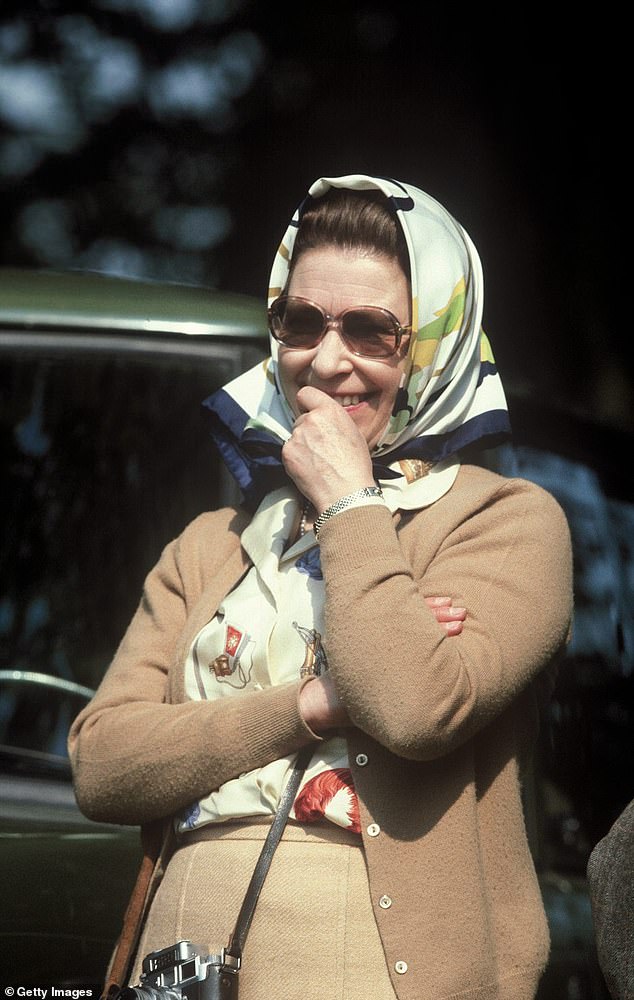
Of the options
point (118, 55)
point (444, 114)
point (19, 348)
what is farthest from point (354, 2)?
point (19, 348)

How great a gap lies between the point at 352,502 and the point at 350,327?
0.35 metres

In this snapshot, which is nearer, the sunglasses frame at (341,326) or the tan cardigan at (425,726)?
the tan cardigan at (425,726)

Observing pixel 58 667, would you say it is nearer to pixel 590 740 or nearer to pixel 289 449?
pixel 590 740

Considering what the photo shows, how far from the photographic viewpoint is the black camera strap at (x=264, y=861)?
2.22 metres

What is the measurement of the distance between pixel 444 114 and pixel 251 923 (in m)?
5.45

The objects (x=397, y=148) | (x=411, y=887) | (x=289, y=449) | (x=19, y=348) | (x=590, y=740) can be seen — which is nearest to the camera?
(x=411, y=887)

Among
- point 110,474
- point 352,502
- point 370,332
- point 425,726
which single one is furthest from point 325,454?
point 110,474

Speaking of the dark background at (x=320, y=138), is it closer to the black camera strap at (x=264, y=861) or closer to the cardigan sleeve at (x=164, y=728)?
the cardigan sleeve at (x=164, y=728)

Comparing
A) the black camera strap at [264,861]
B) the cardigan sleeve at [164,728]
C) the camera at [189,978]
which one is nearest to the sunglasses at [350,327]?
the cardigan sleeve at [164,728]

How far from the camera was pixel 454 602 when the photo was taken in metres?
2.34

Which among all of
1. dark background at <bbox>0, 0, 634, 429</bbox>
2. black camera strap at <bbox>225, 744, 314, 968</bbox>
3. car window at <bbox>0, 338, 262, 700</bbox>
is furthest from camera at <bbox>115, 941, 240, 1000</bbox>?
dark background at <bbox>0, 0, 634, 429</bbox>

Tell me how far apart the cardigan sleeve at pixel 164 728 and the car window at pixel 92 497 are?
3.71 ft

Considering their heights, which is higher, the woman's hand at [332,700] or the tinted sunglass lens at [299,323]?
the tinted sunglass lens at [299,323]

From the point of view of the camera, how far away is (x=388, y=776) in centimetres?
229
